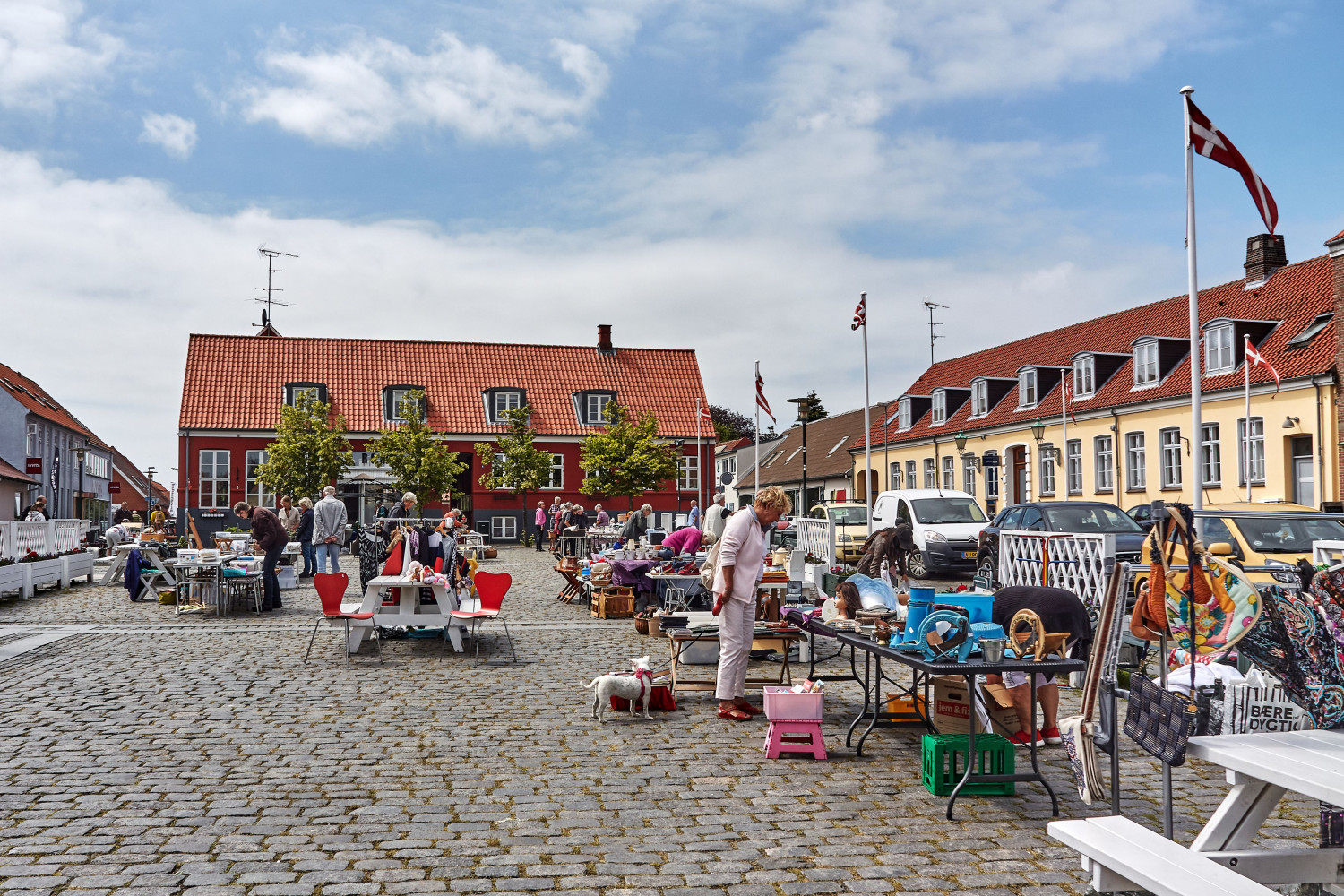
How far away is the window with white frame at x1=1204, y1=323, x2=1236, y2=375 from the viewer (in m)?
30.4

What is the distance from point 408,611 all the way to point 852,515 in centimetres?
1907

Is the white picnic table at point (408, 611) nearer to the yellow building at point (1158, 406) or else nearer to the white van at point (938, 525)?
the white van at point (938, 525)

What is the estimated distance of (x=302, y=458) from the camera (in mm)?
40688

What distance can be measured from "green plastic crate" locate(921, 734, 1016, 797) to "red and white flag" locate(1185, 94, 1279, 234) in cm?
1113

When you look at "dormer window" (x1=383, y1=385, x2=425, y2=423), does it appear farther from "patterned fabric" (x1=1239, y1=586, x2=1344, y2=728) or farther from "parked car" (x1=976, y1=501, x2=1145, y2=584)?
"patterned fabric" (x1=1239, y1=586, x2=1344, y2=728)

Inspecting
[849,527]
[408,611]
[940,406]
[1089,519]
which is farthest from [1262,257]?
[408,611]

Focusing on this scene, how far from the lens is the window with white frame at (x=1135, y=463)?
109 feet

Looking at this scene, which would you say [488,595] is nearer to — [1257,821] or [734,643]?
[734,643]

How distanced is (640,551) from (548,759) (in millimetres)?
10791

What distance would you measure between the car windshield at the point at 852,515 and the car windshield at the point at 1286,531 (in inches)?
605

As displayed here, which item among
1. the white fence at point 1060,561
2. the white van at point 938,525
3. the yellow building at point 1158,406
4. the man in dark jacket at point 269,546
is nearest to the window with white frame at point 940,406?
the yellow building at point 1158,406

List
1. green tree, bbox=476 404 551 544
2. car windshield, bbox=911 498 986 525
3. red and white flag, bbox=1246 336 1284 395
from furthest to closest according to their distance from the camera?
green tree, bbox=476 404 551 544
red and white flag, bbox=1246 336 1284 395
car windshield, bbox=911 498 986 525

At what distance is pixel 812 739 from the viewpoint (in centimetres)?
678

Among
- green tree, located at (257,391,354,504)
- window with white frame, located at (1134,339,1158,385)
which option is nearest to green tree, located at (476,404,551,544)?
green tree, located at (257,391,354,504)
